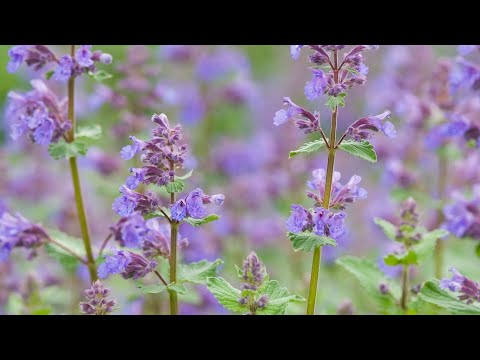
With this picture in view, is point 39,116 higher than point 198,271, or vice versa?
point 39,116

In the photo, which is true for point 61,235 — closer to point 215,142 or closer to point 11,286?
point 11,286

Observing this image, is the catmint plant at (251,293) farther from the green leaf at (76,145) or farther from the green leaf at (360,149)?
the green leaf at (76,145)

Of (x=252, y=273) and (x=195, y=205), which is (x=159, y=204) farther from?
(x=252, y=273)

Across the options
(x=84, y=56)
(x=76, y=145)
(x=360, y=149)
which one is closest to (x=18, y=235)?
(x=76, y=145)

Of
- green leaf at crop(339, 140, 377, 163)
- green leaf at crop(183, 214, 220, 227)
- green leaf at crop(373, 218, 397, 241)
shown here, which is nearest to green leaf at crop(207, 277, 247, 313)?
green leaf at crop(183, 214, 220, 227)

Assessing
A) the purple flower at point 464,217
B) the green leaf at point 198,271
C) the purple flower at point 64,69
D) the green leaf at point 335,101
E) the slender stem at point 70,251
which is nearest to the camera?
the green leaf at point 335,101

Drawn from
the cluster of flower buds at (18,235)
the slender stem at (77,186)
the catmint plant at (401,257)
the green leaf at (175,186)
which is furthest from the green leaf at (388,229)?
the cluster of flower buds at (18,235)
